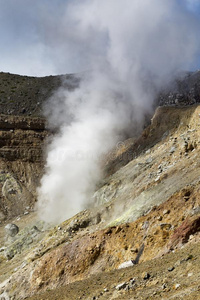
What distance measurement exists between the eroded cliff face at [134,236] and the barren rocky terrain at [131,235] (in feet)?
0.15

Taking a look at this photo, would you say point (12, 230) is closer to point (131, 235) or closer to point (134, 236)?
point (131, 235)

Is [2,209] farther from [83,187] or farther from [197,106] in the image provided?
[197,106]

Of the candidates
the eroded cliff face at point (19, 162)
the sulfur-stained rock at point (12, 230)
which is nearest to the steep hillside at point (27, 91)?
the eroded cliff face at point (19, 162)

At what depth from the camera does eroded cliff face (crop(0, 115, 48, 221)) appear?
3791 cm

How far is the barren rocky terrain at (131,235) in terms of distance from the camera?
10.8 m

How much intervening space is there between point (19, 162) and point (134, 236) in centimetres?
3025

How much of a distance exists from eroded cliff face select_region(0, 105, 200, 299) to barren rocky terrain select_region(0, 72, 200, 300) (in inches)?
1.8

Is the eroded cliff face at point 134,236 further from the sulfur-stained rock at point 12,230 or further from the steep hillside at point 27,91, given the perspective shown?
the steep hillside at point 27,91

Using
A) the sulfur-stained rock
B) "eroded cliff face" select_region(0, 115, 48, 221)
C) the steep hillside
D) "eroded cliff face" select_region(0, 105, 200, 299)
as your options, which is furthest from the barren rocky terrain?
the steep hillside

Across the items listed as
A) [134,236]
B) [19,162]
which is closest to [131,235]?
[134,236]

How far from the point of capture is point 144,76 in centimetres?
4316

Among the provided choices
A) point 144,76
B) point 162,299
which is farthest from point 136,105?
point 162,299

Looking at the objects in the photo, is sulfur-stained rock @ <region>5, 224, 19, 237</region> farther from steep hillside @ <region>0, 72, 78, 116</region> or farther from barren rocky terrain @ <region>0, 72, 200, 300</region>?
steep hillside @ <region>0, 72, 78, 116</region>

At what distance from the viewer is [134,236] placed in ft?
53.0
